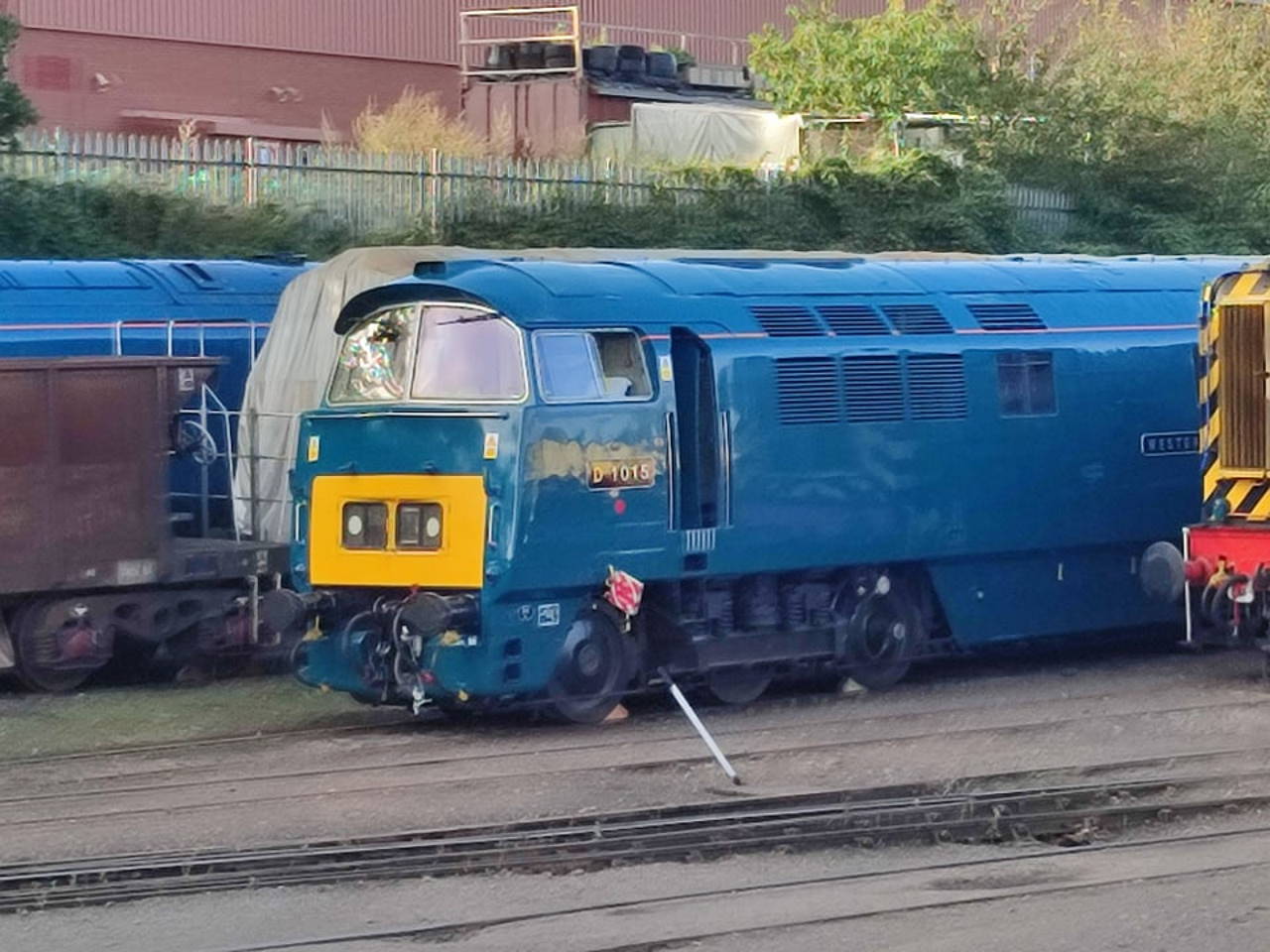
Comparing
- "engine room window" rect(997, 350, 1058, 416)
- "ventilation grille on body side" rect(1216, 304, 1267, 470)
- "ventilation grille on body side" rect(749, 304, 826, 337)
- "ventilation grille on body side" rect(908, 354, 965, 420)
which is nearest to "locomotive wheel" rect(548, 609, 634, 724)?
"ventilation grille on body side" rect(749, 304, 826, 337)

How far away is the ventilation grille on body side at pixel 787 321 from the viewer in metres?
14.4

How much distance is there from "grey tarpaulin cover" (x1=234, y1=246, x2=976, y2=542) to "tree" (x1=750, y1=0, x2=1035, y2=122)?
1664 centimetres

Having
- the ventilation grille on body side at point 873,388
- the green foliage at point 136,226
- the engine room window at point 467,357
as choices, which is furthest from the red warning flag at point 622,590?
the green foliage at point 136,226

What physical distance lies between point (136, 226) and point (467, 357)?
36.7ft

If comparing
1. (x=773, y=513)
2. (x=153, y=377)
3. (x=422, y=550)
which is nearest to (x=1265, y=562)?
(x=773, y=513)

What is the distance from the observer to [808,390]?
14.4 metres

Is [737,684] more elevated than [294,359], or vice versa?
[294,359]

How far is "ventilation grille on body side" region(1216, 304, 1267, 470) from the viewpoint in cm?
1474

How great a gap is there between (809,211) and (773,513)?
50.6ft

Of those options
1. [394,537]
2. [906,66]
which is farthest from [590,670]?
[906,66]

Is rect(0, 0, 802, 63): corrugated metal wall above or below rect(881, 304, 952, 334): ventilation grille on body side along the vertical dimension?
above

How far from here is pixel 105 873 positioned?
9.20 m

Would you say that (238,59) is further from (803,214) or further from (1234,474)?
(1234,474)

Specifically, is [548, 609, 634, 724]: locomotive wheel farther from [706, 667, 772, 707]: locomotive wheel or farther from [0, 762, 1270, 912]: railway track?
[0, 762, 1270, 912]: railway track
